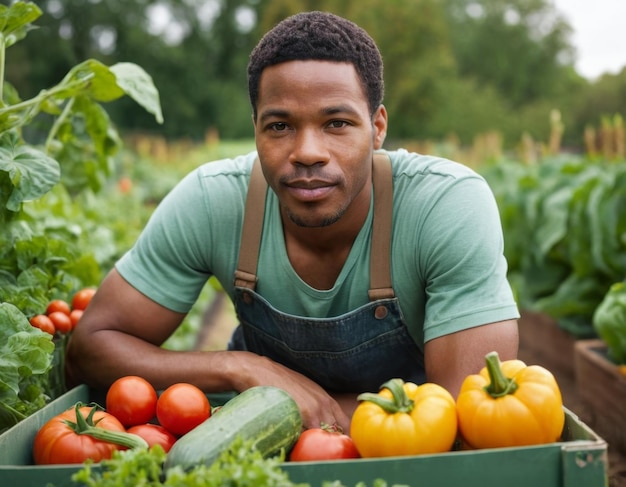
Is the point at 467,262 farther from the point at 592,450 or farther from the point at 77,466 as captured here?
the point at 77,466

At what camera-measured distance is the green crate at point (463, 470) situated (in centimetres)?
171

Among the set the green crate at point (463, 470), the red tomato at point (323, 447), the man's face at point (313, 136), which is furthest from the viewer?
the man's face at point (313, 136)

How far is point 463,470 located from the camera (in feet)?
5.64

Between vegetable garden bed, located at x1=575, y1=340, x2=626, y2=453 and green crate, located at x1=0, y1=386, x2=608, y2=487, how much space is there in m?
3.10

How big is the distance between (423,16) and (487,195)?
140ft

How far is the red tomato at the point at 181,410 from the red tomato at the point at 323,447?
345mm

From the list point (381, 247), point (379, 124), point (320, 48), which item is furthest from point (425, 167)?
point (320, 48)

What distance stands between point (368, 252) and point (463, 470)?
1201 millimetres

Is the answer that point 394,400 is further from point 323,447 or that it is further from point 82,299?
point 82,299

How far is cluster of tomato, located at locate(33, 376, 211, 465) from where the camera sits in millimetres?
1969

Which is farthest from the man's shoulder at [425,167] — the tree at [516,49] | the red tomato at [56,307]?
the tree at [516,49]

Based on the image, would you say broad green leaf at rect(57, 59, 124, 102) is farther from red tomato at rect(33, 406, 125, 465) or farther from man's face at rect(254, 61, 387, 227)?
red tomato at rect(33, 406, 125, 465)

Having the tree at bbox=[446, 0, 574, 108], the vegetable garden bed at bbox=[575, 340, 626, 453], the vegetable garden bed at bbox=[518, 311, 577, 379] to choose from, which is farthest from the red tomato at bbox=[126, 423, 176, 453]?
the tree at bbox=[446, 0, 574, 108]

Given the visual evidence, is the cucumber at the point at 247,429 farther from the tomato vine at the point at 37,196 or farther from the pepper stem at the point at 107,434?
the tomato vine at the point at 37,196
